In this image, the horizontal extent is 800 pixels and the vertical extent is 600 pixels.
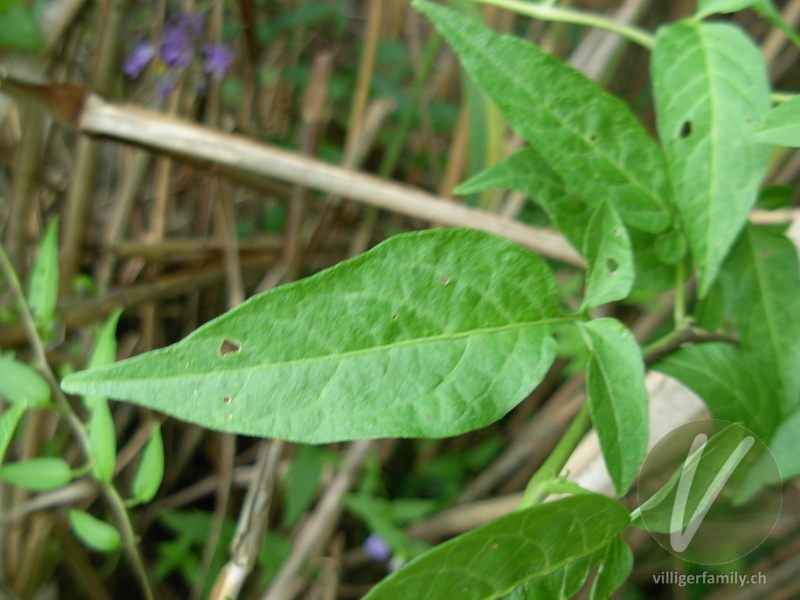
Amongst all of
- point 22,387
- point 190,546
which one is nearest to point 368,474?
point 190,546

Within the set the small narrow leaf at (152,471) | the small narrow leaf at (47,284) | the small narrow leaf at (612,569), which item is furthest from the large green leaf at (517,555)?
Answer: the small narrow leaf at (47,284)

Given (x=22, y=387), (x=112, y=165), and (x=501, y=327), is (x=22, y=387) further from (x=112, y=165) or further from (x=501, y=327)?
(x=112, y=165)

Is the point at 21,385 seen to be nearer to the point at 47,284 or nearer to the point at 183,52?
the point at 47,284

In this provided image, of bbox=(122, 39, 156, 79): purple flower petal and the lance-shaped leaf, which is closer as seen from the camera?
the lance-shaped leaf

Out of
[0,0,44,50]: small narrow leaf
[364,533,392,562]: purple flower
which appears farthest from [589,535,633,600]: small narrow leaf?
[0,0,44,50]: small narrow leaf

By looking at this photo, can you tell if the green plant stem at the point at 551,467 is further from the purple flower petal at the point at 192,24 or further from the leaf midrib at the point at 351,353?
the purple flower petal at the point at 192,24

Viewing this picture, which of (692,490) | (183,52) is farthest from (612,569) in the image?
(183,52)

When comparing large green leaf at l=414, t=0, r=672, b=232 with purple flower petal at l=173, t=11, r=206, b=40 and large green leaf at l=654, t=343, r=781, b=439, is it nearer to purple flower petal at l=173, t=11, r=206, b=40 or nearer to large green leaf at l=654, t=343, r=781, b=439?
large green leaf at l=654, t=343, r=781, b=439
